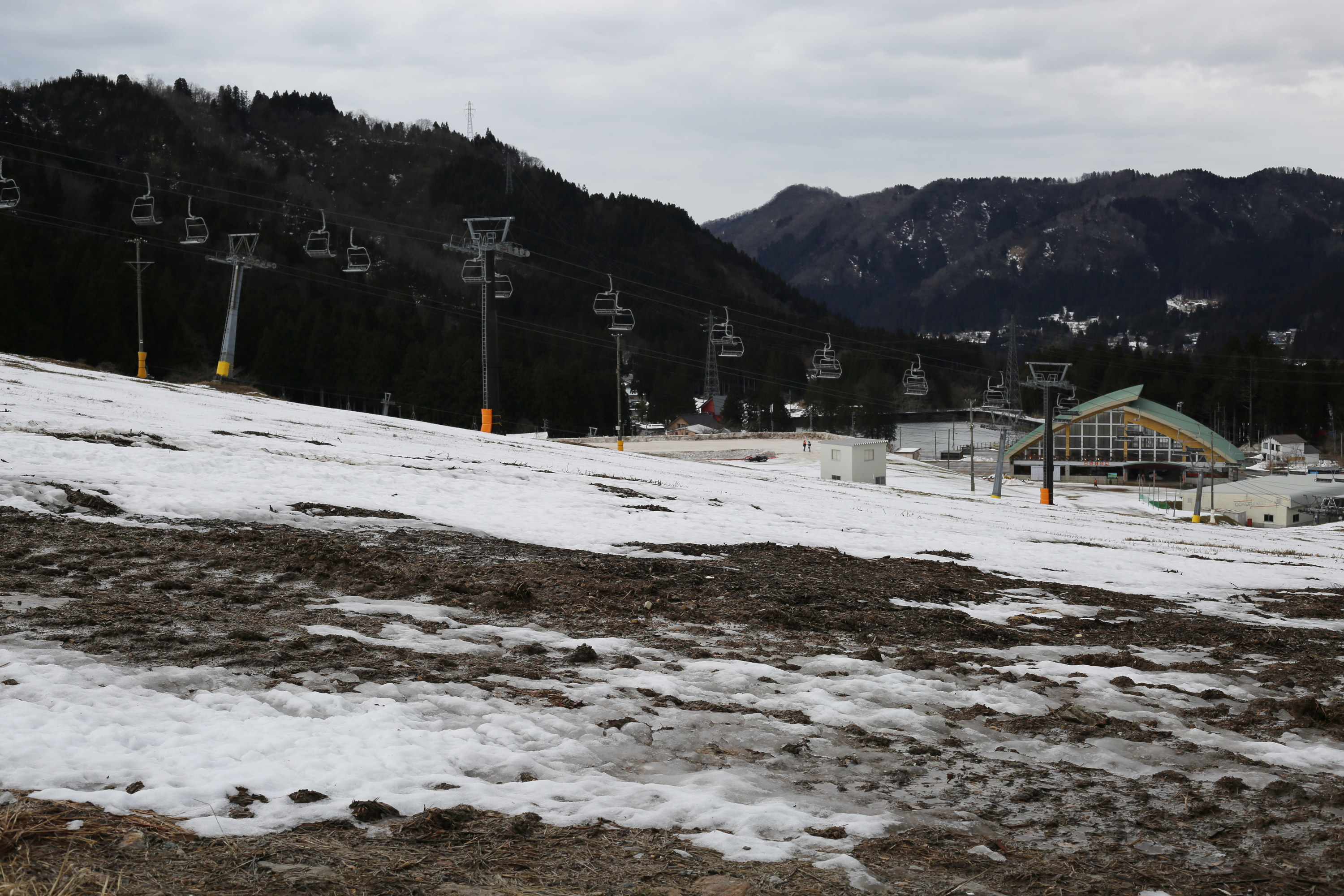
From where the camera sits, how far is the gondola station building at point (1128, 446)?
95.8 meters

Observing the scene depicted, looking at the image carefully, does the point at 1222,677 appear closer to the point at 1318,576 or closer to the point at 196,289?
the point at 1318,576

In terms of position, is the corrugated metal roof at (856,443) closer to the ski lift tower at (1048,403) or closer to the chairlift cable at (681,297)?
the ski lift tower at (1048,403)

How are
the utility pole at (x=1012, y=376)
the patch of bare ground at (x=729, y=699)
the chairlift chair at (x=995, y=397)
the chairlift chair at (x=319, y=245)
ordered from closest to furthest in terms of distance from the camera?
the patch of bare ground at (x=729, y=699) → the chairlift chair at (x=319, y=245) → the chairlift chair at (x=995, y=397) → the utility pole at (x=1012, y=376)

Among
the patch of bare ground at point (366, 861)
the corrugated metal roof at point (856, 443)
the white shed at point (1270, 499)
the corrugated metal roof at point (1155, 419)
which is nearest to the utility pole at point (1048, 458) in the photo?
the corrugated metal roof at point (856, 443)

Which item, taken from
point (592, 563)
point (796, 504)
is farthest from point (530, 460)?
point (592, 563)

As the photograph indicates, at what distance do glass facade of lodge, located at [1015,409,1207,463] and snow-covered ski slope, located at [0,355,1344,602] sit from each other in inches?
2514

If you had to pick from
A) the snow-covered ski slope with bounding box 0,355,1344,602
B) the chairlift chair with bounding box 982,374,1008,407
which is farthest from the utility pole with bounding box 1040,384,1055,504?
the chairlift chair with bounding box 982,374,1008,407

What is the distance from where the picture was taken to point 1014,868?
4824mm

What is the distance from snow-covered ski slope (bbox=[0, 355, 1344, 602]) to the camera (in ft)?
52.2

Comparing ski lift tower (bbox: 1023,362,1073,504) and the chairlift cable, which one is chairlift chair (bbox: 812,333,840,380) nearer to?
ski lift tower (bbox: 1023,362,1073,504)

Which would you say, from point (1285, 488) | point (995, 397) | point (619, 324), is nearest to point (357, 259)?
point (619, 324)

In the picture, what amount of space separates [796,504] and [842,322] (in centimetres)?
17307

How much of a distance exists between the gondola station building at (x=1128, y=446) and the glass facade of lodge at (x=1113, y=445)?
6 cm

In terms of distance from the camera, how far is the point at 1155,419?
96500 mm
